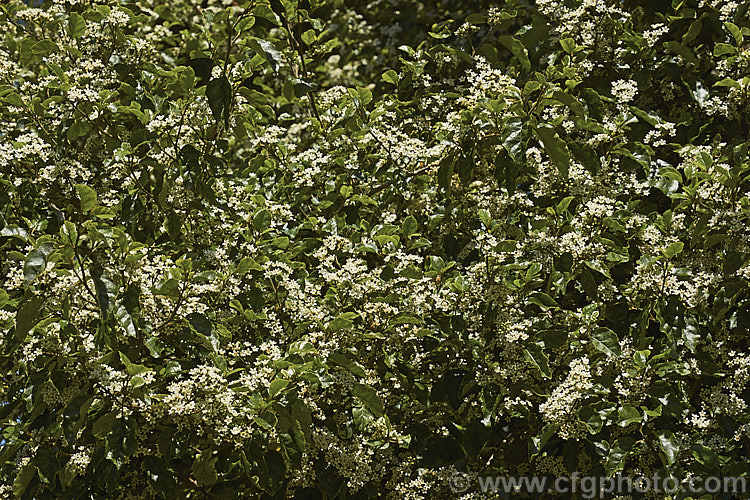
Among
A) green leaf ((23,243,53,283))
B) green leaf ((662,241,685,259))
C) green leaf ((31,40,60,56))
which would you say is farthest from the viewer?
green leaf ((31,40,60,56))

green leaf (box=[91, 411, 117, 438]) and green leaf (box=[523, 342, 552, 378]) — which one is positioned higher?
green leaf (box=[523, 342, 552, 378])

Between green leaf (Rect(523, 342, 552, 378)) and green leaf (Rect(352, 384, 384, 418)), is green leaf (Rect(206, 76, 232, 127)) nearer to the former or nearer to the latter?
green leaf (Rect(352, 384, 384, 418))

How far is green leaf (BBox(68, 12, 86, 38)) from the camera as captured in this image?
2.86 meters

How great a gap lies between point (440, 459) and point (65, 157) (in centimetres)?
162

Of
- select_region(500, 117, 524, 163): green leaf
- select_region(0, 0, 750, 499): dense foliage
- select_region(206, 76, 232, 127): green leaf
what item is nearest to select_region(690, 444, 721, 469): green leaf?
select_region(0, 0, 750, 499): dense foliage

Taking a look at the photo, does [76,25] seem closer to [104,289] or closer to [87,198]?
[87,198]

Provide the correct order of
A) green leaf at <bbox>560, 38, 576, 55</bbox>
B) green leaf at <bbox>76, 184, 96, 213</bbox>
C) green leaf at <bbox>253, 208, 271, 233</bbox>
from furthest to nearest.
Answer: green leaf at <bbox>560, 38, 576, 55</bbox>, green leaf at <bbox>253, 208, 271, 233</bbox>, green leaf at <bbox>76, 184, 96, 213</bbox>

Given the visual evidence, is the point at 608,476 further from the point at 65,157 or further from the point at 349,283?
the point at 65,157

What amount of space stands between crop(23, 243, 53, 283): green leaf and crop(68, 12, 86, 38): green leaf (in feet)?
3.47

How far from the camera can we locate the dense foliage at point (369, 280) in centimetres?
235

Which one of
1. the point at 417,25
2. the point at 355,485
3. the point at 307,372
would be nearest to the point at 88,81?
the point at 307,372

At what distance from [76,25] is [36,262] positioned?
1139 mm

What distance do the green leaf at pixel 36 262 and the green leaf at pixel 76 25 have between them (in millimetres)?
1059

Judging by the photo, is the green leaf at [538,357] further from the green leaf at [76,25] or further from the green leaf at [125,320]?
the green leaf at [76,25]
